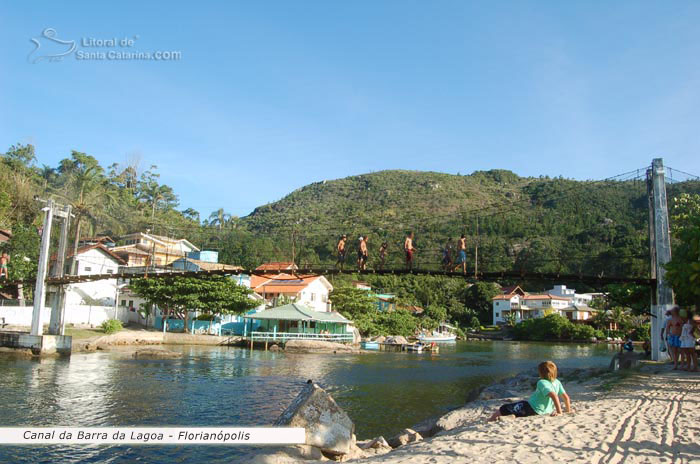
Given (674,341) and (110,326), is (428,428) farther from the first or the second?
(110,326)

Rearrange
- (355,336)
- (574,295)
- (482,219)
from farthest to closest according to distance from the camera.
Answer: (482,219), (574,295), (355,336)

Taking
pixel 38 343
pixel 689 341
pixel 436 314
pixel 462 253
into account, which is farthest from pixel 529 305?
pixel 38 343

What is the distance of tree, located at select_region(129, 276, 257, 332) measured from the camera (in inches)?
1385

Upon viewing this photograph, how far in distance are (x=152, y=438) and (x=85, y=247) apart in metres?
36.7

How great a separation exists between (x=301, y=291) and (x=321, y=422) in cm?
3690

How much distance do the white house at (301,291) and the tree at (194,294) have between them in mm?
7384

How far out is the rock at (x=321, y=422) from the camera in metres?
8.55

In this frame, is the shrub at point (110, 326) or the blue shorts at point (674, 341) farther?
the shrub at point (110, 326)

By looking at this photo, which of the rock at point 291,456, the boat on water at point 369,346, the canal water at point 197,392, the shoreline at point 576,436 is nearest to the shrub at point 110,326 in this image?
the canal water at point 197,392

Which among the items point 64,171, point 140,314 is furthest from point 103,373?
point 64,171

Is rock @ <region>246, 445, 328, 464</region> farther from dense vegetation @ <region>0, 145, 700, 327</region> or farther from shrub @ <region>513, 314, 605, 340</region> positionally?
shrub @ <region>513, 314, 605, 340</region>

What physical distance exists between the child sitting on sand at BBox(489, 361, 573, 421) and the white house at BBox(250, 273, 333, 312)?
3717cm

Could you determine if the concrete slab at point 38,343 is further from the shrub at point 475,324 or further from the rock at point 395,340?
the shrub at point 475,324
